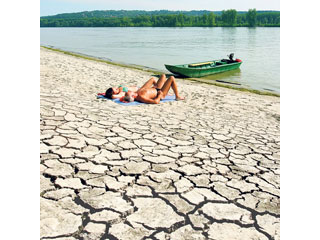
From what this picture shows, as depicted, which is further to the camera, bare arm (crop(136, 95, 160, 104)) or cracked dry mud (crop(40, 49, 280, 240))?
bare arm (crop(136, 95, 160, 104))

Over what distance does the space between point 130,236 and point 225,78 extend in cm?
1420

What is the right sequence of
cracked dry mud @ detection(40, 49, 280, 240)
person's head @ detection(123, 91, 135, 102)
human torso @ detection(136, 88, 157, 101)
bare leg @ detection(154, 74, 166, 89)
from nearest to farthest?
cracked dry mud @ detection(40, 49, 280, 240)
person's head @ detection(123, 91, 135, 102)
human torso @ detection(136, 88, 157, 101)
bare leg @ detection(154, 74, 166, 89)

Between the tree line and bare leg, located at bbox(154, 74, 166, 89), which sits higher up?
the tree line

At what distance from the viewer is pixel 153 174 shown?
3680mm

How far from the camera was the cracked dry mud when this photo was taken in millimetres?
2725

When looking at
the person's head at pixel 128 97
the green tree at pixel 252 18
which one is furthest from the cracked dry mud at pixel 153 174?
the green tree at pixel 252 18

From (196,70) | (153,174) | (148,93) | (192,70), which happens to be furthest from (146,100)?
(196,70)

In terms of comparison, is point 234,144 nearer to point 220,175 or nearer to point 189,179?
point 220,175

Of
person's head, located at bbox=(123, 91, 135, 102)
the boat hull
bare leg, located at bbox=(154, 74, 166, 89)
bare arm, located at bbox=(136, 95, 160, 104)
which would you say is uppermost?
the boat hull

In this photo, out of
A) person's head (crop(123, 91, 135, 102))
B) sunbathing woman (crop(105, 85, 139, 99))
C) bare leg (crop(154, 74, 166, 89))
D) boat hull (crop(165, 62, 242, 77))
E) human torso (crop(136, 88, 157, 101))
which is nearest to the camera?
person's head (crop(123, 91, 135, 102))

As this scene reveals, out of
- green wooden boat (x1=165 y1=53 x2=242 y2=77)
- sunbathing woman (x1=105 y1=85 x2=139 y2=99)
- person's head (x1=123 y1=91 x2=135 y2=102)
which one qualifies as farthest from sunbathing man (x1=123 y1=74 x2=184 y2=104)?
green wooden boat (x1=165 y1=53 x2=242 y2=77)

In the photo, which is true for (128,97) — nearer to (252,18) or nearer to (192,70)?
(192,70)

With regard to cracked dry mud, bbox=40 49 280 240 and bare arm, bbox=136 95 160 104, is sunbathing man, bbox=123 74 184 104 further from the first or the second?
cracked dry mud, bbox=40 49 280 240

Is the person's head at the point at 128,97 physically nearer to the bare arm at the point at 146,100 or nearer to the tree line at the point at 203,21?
the bare arm at the point at 146,100
